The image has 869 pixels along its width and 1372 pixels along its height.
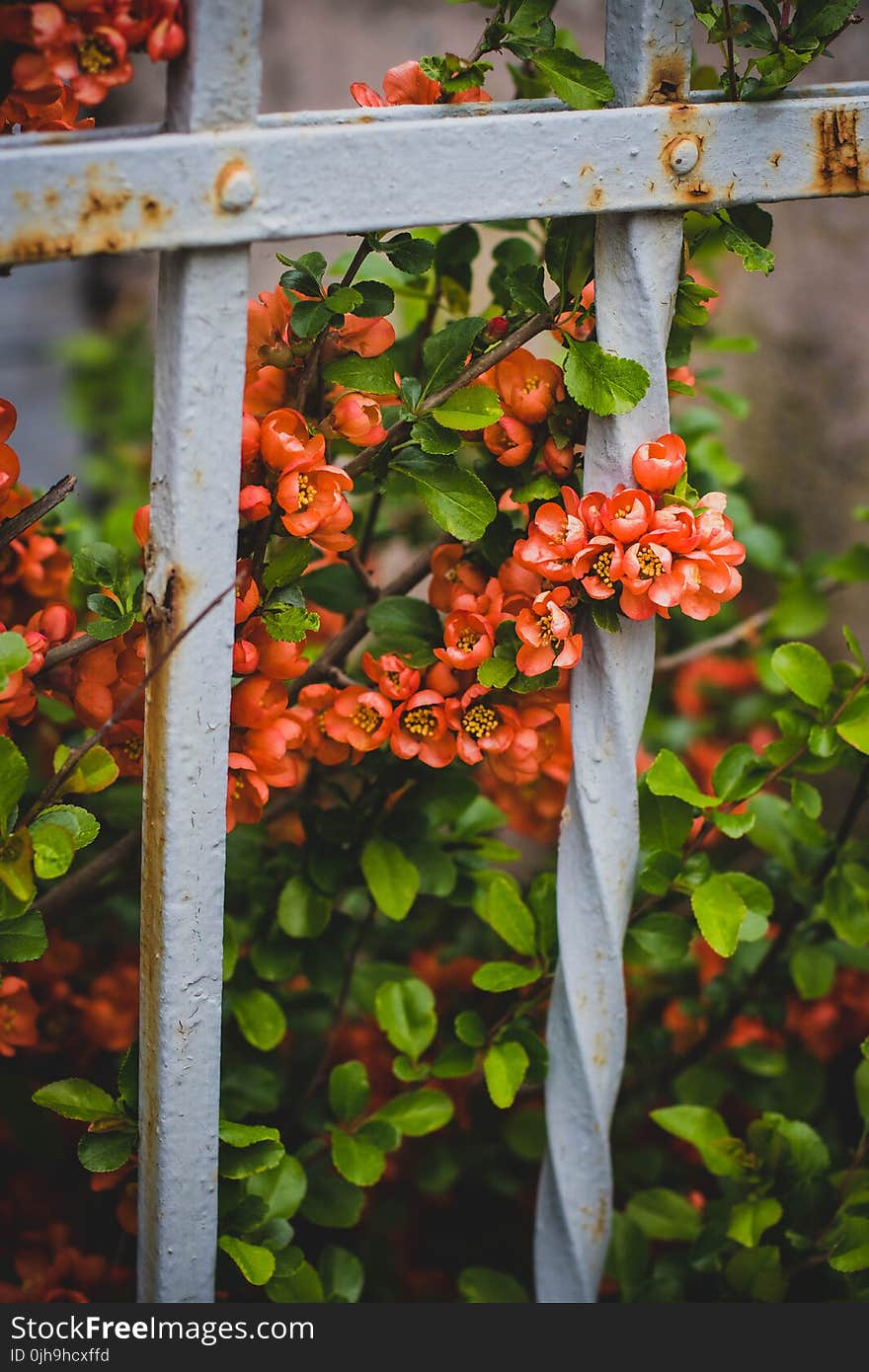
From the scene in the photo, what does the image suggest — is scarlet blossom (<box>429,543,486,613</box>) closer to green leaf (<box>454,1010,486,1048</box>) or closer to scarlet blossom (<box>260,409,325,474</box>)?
scarlet blossom (<box>260,409,325,474</box>)

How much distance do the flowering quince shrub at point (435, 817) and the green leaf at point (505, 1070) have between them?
0.01 m

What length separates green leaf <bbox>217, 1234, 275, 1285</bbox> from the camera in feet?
3.23

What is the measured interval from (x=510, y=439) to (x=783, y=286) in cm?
115

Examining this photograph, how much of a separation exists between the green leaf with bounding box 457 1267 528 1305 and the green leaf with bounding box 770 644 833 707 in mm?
635

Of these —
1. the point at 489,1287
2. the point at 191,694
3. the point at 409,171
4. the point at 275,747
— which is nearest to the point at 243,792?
the point at 275,747

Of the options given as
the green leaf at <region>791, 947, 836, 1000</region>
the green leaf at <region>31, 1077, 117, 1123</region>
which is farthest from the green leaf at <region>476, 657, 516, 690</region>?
the green leaf at <region>791, 947, 836, 1000</region>

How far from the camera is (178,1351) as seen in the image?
98 centimetres

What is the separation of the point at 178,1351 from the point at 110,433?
2.47 meters

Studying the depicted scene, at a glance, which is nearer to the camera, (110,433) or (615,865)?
(615,865)

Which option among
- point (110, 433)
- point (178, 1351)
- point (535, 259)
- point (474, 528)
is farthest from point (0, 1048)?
point (110, 433)

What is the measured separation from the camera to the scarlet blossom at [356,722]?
1.02 m

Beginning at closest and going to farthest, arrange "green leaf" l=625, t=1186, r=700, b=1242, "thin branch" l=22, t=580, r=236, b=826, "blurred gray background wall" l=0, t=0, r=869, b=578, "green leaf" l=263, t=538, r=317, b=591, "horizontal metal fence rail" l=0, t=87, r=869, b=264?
"horizontal metal fence rail" l=0, t=87, r=869, b=264
"thin branch" l=22, t=580, r=236, b=826
"green leaf" l=263, t=538, r=317, b=591
"green leaf" l=625, t=1186, r=700, b=1242
"blurred gray background wall" l=0, t=0, r=869, b=578

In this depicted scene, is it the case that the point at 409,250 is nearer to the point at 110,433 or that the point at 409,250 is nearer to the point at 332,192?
the point at 332,192

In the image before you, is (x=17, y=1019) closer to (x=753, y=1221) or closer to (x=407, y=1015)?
(x=407, y=1015)
